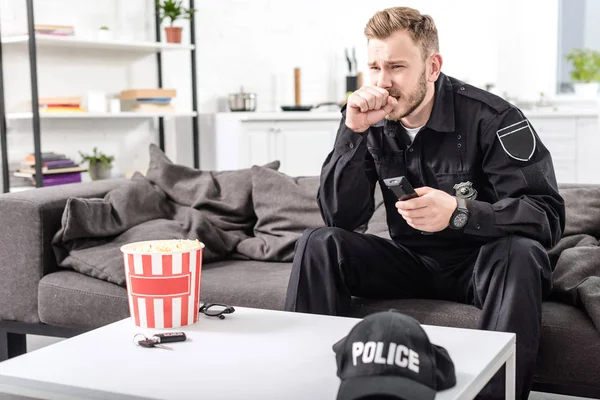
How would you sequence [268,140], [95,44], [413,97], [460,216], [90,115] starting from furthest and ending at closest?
1. [268,140]
2. [95,44]
3. [90,115]
4. [413,97]
5. [460,216]

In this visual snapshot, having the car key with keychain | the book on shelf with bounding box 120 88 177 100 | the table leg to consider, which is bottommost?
the table leg

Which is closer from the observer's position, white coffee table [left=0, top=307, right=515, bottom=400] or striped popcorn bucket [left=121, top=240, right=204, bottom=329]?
white coffee table [left=0, top=307, right=515, bottom=400]

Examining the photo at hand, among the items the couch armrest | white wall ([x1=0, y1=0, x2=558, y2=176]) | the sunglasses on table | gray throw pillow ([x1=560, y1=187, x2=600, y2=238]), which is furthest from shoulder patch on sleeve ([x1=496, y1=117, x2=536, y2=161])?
white wall ([x1=0, y1=0, x2=558, y2=176])

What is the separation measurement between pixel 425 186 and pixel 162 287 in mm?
812

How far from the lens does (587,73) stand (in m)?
5.74

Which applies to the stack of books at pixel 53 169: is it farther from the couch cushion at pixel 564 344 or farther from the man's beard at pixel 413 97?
the couch cushion at pixel 564 344

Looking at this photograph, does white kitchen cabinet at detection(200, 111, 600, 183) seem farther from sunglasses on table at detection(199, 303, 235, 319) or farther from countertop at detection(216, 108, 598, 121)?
sunglasses on table at detection(199, 303, 235, 319)

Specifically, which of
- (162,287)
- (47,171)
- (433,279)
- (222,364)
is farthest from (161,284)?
(47,171)

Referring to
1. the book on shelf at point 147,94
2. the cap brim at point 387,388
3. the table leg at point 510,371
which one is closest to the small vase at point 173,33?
the book on shelf at point 147,94

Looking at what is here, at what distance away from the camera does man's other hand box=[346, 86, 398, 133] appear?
2.07 metres

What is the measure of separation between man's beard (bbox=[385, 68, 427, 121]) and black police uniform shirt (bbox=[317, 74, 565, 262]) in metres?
0.06

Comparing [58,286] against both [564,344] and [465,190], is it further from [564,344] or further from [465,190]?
[564,344]

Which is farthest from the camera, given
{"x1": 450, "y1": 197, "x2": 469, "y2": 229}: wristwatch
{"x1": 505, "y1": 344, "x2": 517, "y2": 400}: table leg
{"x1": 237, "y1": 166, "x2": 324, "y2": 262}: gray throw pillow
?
{"x1": 237, "y1": 166, "x2": 324, "y2": 262}: gray throw pillow

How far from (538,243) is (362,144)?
1.71ft
